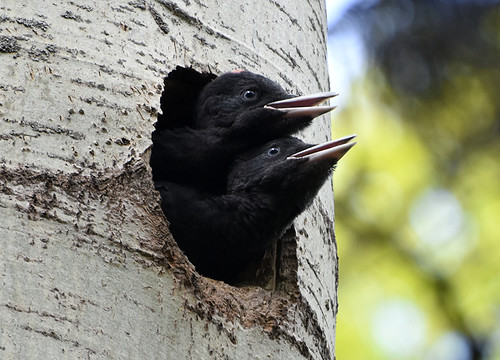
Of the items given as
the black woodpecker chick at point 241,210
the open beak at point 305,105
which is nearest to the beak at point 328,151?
the black woodpecker chick at point 241,210

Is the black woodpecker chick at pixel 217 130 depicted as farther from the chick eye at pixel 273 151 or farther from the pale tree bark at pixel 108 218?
the pale tree bark at pixel 108 218

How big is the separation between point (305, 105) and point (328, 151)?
27 cm

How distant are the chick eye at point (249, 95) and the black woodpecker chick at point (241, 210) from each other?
19 cm

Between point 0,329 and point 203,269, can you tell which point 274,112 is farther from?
point 0,329

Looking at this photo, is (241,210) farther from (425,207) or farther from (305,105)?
(425,207)

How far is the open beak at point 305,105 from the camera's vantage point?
122 inches

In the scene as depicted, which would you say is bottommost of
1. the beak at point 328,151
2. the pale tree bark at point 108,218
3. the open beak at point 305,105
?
the pale tree bark at point 108,218

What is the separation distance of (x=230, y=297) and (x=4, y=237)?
2.36 ft

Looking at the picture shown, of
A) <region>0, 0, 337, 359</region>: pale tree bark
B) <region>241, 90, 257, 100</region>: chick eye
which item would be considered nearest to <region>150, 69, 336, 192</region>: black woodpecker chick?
<region>241, 90, 257, 100</region>: chick eye

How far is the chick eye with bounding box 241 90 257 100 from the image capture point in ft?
10.7

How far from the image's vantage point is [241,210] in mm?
3215

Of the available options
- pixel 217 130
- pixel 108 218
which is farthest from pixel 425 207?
pixel 108 218

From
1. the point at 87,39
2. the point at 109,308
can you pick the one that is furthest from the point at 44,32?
the point at 109,308

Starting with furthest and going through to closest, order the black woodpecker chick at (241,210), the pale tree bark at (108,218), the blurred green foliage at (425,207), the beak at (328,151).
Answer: the blurred green foliage at (425,207) → the black woodpecker chick at (241,210) → the beak at (328,151) → the pale tree bark at (108,218)
